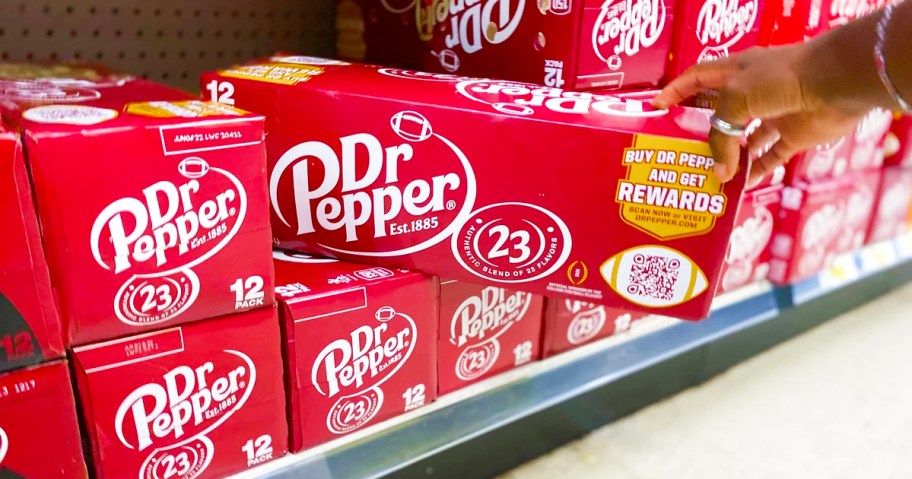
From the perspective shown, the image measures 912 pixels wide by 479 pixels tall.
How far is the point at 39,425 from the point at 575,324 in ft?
2.73

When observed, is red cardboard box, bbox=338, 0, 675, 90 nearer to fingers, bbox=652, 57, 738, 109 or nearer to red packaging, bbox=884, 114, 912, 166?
fingers, bbox=652, 57, 738, 109

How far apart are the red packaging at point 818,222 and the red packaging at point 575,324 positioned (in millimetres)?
427

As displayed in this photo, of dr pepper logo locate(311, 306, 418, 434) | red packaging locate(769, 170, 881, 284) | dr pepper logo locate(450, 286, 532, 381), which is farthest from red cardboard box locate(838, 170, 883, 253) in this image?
dr pepper logo locate(311, 306, 418, 434)

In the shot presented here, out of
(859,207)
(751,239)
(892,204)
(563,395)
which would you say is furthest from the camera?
(892,204)

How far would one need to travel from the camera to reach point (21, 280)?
708 millimetres

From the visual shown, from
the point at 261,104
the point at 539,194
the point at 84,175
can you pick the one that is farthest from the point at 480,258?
the point at 84,175

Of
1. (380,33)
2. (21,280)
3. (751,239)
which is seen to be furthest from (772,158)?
(21,280)

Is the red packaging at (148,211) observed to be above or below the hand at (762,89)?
below

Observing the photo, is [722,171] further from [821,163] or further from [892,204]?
[892,204]

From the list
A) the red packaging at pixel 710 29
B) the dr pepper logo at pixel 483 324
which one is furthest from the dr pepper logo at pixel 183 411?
the red packaging at pixel 710 29

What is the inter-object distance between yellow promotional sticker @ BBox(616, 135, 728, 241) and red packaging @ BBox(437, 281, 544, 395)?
260 mm

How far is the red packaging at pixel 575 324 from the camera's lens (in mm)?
1231

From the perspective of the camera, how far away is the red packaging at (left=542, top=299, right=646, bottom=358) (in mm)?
1231

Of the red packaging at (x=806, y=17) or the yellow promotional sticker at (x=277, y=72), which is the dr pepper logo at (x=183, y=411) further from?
the red packaging at (x=806, y=17)
